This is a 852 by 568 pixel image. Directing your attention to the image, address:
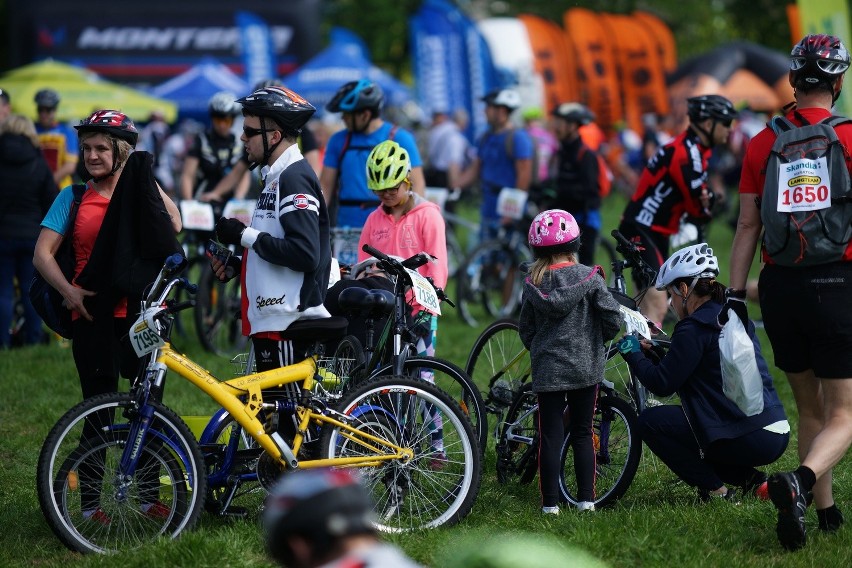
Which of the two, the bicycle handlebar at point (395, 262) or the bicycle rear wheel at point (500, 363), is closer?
the bicycle handlebar at point (395, 262)

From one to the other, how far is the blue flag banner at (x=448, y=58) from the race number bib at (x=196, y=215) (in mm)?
21649

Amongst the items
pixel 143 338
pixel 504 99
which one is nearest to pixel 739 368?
pixel 143 338

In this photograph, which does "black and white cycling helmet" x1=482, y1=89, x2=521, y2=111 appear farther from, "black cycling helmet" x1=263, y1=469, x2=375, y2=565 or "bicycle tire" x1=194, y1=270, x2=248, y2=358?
"black cycling helmet" x1=263, y1=469, x2=375, y2=565

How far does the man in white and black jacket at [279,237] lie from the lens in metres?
5.42

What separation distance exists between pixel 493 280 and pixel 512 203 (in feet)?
2.99

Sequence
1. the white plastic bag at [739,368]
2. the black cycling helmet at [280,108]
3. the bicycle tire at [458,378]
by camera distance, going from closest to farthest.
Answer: the black cycling helmet at [280,108] < the white plastic bag at [739,368] < the bicycle tire at [458,378]

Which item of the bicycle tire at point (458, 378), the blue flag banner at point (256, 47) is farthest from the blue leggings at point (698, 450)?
the blue flag banner at point (256, 47)

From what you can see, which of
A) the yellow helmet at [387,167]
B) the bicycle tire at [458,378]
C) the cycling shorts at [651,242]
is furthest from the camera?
the cycling shorts at [651,242]

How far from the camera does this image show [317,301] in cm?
566

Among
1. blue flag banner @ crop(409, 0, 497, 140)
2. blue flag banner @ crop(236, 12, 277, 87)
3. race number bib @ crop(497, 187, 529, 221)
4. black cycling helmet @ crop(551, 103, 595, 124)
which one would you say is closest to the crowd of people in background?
black cycling helmet @ crop(551, 103, 595, 124)

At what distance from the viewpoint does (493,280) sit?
42.2 feet

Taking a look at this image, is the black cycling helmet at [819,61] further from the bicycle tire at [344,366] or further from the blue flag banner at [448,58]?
the blue flag banner at [448,58]

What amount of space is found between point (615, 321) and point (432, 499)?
47.3 inches

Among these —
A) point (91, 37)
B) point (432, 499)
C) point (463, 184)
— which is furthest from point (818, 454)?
point (91, 37)
